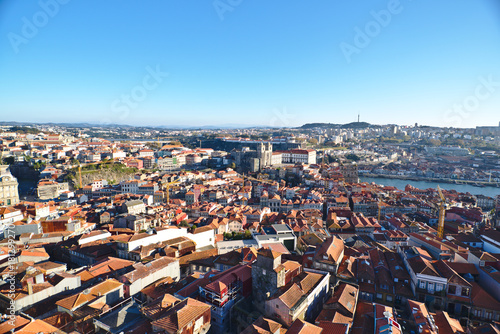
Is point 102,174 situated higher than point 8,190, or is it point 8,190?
point 8,190

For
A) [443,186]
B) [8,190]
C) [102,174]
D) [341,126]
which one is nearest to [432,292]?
[8,190]

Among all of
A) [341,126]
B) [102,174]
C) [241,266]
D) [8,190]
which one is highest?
[341,126]

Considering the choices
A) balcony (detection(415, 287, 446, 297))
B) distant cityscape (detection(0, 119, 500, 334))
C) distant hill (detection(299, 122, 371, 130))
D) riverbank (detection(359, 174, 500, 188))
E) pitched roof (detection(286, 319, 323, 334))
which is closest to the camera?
pitched roof (detection(286, 319, 323, 334))

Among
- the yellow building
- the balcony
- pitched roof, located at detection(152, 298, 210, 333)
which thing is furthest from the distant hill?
pitched roof, located at detection(152, 298, 210, 333)

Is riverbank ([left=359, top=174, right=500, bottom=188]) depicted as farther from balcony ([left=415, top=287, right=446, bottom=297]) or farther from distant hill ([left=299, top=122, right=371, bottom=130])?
distant hill ([left=299, top=122, right=371, bottom=130])

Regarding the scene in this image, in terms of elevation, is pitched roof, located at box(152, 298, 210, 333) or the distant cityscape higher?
pitched roof, located at box(152, 298, 210, 333)

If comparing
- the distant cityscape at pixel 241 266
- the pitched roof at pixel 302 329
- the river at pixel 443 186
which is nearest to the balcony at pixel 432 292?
the distant cityscape at pixel 241 266

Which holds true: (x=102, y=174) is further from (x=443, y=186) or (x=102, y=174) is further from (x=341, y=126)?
(x=341, y=126)

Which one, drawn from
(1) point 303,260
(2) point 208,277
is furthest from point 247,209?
(2) point 208,277

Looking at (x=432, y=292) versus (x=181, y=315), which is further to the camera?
(x=432, y=292)

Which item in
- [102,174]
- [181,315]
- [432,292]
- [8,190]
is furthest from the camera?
[102,174]

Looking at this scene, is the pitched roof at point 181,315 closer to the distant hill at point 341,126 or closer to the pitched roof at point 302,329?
the pitched roof at point 302,329
